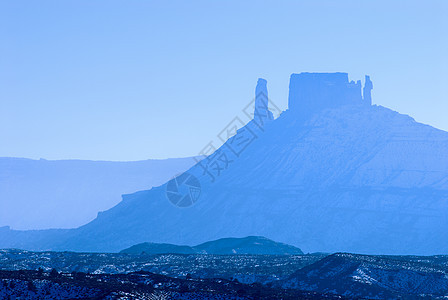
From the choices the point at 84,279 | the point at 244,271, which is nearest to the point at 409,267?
the point at 244,271

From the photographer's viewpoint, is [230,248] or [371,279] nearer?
[371,279]

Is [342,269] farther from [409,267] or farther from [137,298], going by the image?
[137,298]

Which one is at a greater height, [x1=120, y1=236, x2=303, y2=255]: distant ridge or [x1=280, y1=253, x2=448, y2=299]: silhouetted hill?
[x1=120, y1=236, x2=303, y2=255]: distant ridge

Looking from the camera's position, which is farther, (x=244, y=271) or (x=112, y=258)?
(x=112, y=258)

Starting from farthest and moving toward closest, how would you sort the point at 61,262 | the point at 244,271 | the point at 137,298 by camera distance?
the point at 61,262 < the point at 244,271 < the point at 137,298

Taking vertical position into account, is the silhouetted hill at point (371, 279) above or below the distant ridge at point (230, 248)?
below

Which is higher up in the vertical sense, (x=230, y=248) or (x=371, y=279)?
(x=230, y=248)

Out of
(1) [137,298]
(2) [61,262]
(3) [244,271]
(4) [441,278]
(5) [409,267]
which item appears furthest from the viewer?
(2) [61,262]

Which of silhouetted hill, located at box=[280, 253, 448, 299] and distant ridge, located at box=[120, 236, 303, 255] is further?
distant ridge, located at box=[120, 236, 303, 255]
